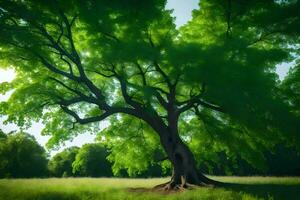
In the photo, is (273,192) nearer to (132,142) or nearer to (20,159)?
(132,142)

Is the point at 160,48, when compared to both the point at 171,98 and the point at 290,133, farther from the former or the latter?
the point at 290,133

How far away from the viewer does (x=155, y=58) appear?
50.9ft

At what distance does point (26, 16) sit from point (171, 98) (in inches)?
375

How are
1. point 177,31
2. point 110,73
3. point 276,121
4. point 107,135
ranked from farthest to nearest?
point 107,135 < point 110,73 < point 177,31 < point 276,121

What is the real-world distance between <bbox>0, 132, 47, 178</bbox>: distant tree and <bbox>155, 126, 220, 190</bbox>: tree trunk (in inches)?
1976

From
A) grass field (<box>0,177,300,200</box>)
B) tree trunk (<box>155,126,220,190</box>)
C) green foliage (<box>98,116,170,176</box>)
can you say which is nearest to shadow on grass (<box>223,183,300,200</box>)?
grass field (<box>0,177,300,200</box>)

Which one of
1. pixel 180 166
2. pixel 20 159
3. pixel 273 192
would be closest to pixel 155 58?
pixel 180 166

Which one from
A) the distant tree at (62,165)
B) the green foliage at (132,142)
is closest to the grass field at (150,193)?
the green foliage at (132,142)

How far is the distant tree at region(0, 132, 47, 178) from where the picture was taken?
202ft

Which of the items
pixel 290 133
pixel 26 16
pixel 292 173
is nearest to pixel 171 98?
pixel 290 133

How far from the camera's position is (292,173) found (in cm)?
4681

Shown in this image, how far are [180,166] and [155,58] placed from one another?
6925 mm

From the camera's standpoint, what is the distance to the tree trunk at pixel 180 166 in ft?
57.8

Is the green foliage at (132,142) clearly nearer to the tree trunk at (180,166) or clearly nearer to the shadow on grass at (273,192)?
the tree trunk at (180,166)
